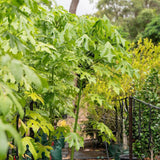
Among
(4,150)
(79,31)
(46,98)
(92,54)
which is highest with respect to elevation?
(79,31)

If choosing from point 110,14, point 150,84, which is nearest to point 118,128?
point 150,84

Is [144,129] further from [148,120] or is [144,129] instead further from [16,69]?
[16,69]

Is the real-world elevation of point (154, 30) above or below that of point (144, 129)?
above

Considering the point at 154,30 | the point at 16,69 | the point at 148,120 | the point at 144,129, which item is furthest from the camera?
the point at 154,30

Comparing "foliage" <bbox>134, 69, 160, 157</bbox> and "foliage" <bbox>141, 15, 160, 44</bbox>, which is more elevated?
"foliage" <bbox>141, 15, 160, 44</bbox>

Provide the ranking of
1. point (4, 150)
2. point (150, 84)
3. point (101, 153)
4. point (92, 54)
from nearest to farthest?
point (4, 150) → point (92, 54) → point (150, 84) → point (101, 153)

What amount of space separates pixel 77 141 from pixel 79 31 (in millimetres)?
1421

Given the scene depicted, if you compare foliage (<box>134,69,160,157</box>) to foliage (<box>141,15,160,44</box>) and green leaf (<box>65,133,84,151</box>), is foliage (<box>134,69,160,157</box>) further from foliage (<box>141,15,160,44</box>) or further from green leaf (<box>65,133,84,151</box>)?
foliage (<box>141,15,160,44</box>)

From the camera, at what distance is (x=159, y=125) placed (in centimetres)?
306

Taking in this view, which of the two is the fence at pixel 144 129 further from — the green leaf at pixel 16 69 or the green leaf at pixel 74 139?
the green leaf at pixel 16 69

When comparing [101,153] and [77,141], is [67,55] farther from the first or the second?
[101,153]

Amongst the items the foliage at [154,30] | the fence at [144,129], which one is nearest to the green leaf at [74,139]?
the fence at [144,129]

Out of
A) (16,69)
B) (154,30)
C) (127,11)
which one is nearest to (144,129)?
(16,69)

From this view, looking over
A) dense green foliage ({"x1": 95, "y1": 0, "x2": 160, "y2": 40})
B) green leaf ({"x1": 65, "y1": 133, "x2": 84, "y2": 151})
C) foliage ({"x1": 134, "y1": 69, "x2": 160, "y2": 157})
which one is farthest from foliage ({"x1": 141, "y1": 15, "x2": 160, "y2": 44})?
green leaf ({"x1": 65, "y1": 133, "x2": 84, "y2": 151})
